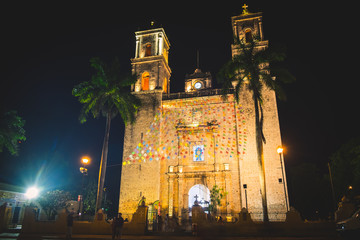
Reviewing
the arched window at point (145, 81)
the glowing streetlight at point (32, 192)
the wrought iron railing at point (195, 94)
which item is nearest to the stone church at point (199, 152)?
the wrought iron railing at point (195, 94)

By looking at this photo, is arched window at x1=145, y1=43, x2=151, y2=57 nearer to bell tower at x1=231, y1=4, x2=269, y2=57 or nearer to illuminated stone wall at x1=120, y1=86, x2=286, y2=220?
illuminated stone wall at x1=120, y1=86, x2=286, y2=220

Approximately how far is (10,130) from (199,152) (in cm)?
1717

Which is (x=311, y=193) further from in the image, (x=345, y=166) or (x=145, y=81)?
(x=145, y=81)

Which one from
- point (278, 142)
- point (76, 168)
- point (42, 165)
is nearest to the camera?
point (278, 142)

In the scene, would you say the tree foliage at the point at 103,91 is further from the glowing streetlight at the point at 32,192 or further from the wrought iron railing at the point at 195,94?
the glowing streetlight at the point at 32,192

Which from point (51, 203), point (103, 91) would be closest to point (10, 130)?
point (51, 203)

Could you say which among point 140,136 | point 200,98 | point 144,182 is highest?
point 200,98

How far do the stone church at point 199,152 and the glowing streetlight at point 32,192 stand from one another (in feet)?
29.5

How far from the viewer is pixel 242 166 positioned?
22.7m

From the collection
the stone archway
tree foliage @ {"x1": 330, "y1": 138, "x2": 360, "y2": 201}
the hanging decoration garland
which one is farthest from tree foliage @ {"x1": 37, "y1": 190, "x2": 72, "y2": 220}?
tree foliage @ {"x1": 330, "y1": 138, "x2": 360, "y2": 201}

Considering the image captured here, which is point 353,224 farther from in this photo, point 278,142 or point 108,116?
point 108,116

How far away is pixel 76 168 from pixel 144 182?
17016 mm

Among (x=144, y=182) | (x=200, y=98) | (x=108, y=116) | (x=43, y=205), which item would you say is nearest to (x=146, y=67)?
(x=200, y=98)

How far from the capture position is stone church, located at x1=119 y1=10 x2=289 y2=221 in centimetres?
2212
